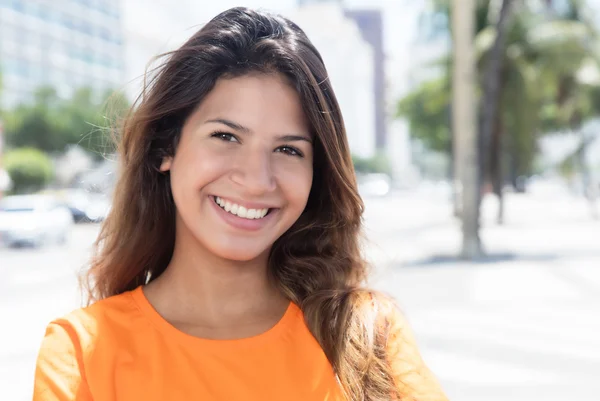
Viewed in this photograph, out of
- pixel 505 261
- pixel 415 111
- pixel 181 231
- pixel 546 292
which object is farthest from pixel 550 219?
pixel 181 231

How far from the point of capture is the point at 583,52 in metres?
18.7

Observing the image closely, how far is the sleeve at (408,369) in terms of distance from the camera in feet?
5.68

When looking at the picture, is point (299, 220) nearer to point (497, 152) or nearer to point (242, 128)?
point (242, 128)

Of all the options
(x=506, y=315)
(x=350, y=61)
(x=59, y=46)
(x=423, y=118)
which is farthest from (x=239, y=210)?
(x=350, y=61)

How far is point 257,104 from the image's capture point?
72.9 inches

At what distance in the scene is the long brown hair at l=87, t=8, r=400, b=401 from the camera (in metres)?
1.86

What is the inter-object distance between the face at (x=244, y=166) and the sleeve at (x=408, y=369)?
0.37 metres

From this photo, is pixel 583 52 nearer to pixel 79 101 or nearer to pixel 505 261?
pixel 505 261

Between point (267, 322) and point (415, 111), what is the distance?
3323cm

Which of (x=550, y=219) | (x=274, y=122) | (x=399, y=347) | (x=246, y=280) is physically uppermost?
(x=274, y=122)

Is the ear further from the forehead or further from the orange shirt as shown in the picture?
the orange shirt

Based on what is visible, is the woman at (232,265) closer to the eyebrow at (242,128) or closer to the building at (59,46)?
the eyebrow at (242,128)

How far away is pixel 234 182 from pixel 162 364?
44 centimetres

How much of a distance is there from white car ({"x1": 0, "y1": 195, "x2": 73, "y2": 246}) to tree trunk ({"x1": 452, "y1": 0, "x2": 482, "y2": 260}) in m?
12.7
